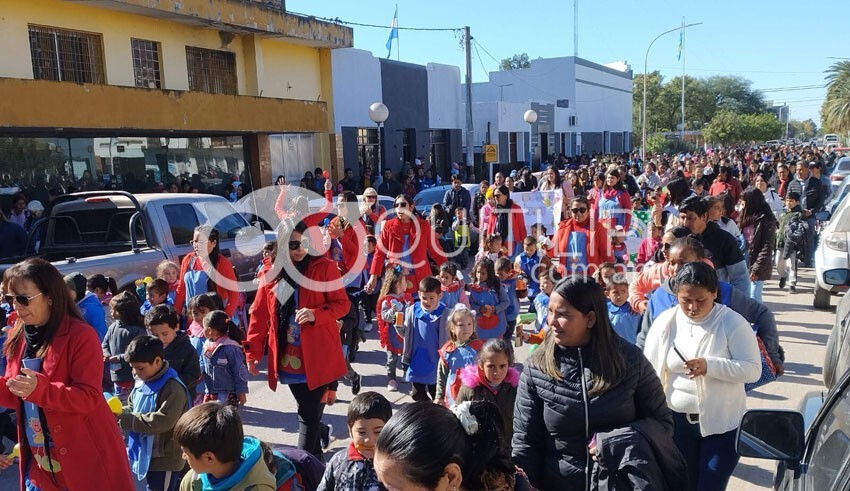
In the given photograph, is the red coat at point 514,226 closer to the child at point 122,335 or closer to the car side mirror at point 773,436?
the child at point 122,335

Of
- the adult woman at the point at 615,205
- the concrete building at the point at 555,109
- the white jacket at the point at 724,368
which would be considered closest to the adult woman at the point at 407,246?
the adult woman at the point at 615,205

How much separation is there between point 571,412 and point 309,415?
246cm

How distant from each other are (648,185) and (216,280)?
12.9 m

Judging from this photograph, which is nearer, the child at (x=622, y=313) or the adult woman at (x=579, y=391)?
the adult woman at (x=579, y=391)

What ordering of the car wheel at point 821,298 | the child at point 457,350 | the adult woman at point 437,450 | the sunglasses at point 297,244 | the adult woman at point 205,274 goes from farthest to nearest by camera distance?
the car wheel at point 821,298
the adult woman at point 205,274
the child at point 457,350
the sunglasses at point 297,244
the adult woman at point 437,450

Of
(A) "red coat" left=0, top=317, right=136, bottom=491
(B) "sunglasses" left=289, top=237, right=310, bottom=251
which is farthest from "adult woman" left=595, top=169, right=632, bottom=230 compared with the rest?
(A) "red coat" left=0, top=317, right=136, bottom=491

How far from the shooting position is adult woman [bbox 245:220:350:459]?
474 centimetres

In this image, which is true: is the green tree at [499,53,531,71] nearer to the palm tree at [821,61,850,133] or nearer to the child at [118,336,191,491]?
the palm tree at [821,61,850,133]

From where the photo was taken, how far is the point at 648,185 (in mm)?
17047

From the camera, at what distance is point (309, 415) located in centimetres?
479

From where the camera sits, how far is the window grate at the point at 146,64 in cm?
1662

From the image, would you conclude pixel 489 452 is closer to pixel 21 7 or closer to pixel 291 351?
pixel 291 351

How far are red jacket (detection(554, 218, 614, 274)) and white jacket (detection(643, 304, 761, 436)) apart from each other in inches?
153

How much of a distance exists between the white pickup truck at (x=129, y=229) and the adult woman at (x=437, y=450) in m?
6.42
